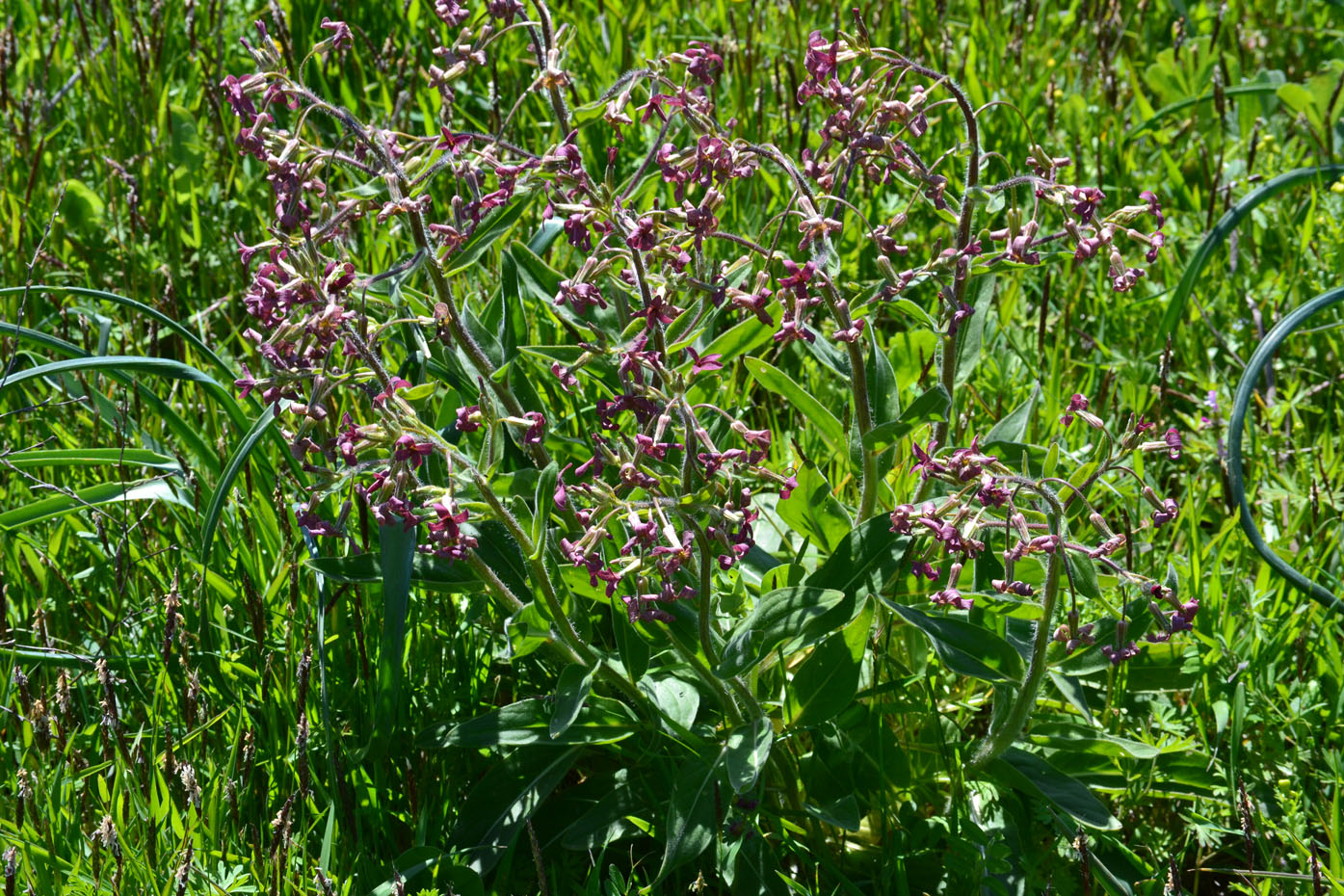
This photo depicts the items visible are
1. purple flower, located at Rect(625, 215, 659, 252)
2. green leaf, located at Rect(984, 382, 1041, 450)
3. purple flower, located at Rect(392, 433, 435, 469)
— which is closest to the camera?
purple flower, located at Rect(392, 433, 435, 469)

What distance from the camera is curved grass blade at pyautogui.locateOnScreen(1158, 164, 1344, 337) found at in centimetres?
321

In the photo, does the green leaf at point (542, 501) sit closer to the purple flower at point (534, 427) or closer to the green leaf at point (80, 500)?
the purple flower at point (534, 427)

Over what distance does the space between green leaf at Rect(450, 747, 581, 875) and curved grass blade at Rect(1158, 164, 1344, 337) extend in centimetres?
186

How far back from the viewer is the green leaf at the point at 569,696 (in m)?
2.01

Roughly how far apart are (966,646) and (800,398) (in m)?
0.52

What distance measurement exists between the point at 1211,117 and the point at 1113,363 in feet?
5.01

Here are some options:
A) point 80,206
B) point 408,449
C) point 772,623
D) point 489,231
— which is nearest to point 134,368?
point 489,231

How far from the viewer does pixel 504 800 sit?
7.81 feet

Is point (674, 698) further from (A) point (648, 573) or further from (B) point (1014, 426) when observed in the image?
(B) point (1014, 426)

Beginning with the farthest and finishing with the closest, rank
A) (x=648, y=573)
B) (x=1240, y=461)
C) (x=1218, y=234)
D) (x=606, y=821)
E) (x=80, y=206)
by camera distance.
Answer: (x=80, y=206)
(x=1218, y=234)
(x=1240, y=461)
(x=606, y=821)
(x=648, y=573)

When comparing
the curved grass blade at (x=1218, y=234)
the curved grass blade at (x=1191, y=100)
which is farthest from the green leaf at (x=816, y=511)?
the curved grass blade at (x=1191, y=100)

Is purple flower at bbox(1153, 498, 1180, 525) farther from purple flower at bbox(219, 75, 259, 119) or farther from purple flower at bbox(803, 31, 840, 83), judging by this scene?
purple flower at bbox(219, 75, 259, 119)

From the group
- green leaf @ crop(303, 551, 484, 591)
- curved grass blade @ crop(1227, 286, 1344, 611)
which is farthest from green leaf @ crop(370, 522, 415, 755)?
curved grass blade @ crop(1227, 286, 1344, 611)

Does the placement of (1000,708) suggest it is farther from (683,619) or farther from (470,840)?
(470,840)
